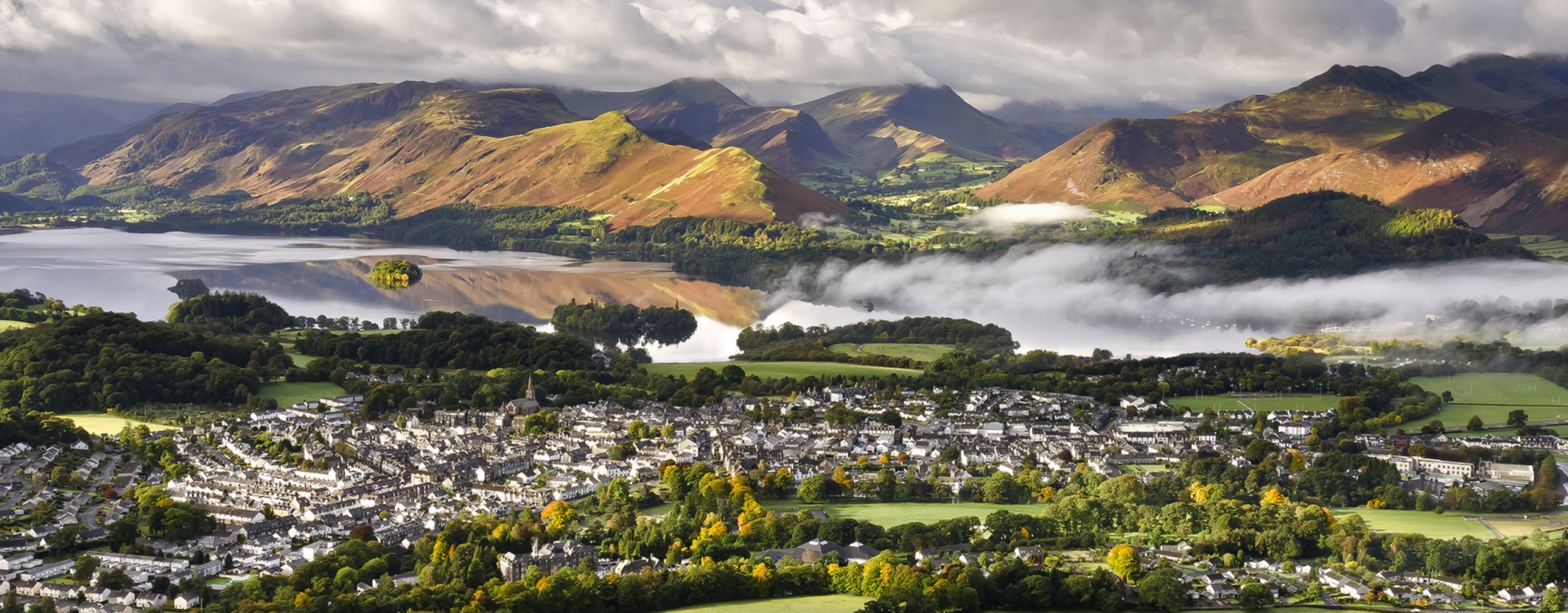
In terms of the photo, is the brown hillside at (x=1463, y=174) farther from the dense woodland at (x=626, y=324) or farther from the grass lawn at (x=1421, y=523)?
the grass lawn at (x=1421, y=523)

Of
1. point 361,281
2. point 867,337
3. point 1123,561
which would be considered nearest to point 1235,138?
point 361,281

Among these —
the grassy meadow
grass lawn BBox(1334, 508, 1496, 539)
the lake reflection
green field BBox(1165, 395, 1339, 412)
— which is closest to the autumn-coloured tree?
grass lawn BBox(1334, 508, 1496, 539)

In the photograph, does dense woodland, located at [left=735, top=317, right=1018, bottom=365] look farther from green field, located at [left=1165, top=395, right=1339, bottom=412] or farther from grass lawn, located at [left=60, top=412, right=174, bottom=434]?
grass lawn, located at [left=60, top=412, right=174, bottom=434]

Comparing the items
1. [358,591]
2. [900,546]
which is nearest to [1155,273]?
[900,546]

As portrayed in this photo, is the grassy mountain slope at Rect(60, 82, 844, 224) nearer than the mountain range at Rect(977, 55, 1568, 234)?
No

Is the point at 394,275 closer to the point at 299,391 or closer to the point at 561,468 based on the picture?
the point at 299,391

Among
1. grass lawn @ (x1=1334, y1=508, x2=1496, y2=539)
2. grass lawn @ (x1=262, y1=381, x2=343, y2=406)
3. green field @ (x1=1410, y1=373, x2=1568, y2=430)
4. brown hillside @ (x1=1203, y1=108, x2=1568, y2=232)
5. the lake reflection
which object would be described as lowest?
grass lawn @ (x1=1334, y1=508, x2=1496, y2=539)

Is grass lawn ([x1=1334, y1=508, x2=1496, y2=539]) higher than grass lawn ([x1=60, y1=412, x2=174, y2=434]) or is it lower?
higher

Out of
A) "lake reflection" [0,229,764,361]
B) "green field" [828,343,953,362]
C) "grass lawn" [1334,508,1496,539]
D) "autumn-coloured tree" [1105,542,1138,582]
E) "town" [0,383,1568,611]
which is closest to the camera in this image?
"autumn-coloured tree" [1105,542,1138,582]
